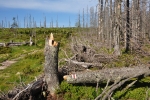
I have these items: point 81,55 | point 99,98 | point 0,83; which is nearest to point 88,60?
point 81,55

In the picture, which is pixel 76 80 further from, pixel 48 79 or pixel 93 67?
pixel 93 67

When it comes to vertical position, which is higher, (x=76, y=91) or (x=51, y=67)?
(x=51, y=67)

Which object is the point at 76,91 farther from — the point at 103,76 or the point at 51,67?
the point at 51,67

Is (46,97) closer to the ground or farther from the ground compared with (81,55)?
closer to the ground

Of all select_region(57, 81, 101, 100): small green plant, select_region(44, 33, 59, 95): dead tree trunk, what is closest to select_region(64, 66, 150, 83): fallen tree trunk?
select_region(57, 81, 101, 100): small green plant

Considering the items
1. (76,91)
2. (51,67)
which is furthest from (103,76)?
(51,67)

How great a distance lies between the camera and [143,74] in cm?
863

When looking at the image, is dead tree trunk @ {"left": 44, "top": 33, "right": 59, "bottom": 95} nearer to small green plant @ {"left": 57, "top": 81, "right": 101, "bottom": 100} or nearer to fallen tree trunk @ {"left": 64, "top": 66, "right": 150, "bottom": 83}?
small green plant @ {"left": 57, "top": 81, "right": 101, "bottom": 100}

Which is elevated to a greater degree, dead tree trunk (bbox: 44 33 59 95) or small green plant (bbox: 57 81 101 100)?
dead tree trunk (bbox: 44 33 59 95)

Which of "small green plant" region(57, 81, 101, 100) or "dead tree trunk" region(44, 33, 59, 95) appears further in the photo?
"dead tree trunk" region(44, 33, 59, 95)

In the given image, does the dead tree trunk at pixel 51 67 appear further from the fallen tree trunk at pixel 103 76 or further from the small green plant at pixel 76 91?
the fallen tree trunk at pixel 103 76

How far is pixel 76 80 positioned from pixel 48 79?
937 mm

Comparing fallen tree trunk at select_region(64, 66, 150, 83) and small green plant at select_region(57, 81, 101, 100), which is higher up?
fallen tree trunk at select_region(64, 66, 150, 83)

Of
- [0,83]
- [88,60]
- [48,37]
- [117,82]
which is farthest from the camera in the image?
[88,60]
